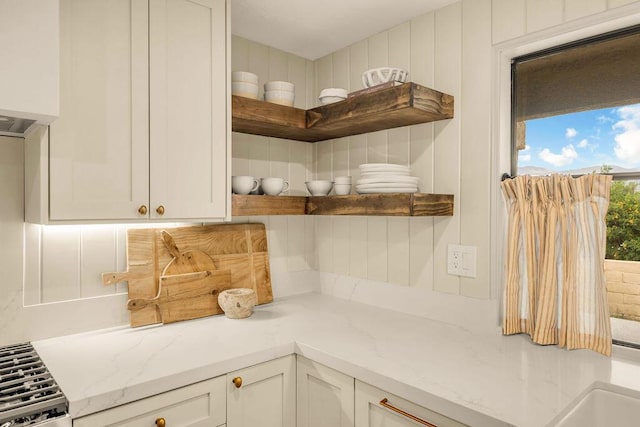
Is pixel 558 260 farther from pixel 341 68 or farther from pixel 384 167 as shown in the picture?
pixel 341 68

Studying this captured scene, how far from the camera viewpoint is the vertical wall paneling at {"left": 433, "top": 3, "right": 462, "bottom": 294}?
1826 millimetres

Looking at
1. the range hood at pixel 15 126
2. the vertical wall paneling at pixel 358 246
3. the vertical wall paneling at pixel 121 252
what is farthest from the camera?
the vertical wall paneling at pixel 358 246

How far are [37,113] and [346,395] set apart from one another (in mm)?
1294

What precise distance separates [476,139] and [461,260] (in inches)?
20.8

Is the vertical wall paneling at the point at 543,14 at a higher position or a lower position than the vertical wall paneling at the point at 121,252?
higher

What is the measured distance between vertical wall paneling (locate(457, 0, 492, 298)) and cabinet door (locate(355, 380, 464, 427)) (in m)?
0.70

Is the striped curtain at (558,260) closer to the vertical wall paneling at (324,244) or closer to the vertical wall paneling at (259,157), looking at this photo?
the vertical wall paneling at (324,244)

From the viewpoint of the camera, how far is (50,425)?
1071mm

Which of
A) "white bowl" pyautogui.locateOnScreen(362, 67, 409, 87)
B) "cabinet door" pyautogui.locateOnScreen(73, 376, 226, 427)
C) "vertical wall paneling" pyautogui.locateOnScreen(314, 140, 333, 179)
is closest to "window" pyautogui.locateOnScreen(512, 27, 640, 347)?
"white bowl" pyautogui.locateOnScreen(362, 67, 409, 87)

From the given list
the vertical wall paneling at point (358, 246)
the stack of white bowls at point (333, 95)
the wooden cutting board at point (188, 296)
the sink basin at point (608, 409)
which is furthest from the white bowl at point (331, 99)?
the sink basin at point (608, 409)

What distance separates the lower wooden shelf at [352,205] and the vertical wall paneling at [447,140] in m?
0.08

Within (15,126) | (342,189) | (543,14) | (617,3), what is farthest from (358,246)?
(15,126)

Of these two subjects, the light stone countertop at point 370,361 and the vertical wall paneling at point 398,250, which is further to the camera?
the vertical wall paneling at point 398,250

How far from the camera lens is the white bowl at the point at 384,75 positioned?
1.82 m
